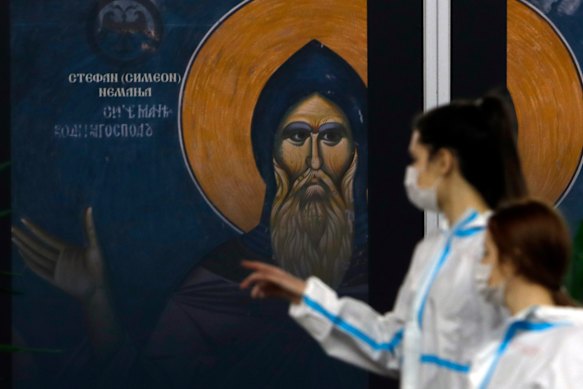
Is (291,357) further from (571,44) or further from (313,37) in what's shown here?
(571,44)

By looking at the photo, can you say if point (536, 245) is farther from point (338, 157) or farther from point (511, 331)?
point (338, 157)

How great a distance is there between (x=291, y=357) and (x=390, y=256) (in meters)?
0.52

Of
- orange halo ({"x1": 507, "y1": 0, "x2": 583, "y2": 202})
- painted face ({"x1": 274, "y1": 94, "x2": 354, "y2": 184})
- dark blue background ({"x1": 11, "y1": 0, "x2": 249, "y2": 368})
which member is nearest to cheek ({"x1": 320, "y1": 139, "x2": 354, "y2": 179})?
painted face ({"x1": 274, "y1": 94, "x2": 354, "y2": 184})

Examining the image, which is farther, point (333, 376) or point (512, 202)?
point (333, 376)

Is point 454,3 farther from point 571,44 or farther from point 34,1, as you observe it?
point 34,1

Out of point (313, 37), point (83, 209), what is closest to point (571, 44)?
point (313, 37)

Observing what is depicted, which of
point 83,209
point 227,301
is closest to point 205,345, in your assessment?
point 227,301

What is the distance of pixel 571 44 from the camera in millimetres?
5770

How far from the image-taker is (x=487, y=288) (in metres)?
3.32

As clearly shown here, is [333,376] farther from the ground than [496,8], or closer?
closer

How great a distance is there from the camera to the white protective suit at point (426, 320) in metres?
3.44

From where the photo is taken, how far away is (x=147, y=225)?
571cm

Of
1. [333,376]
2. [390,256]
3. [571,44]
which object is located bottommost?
[333,376]

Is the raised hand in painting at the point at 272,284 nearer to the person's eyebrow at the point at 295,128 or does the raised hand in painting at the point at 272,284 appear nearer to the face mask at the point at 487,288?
the face mask at the point at 487,288
